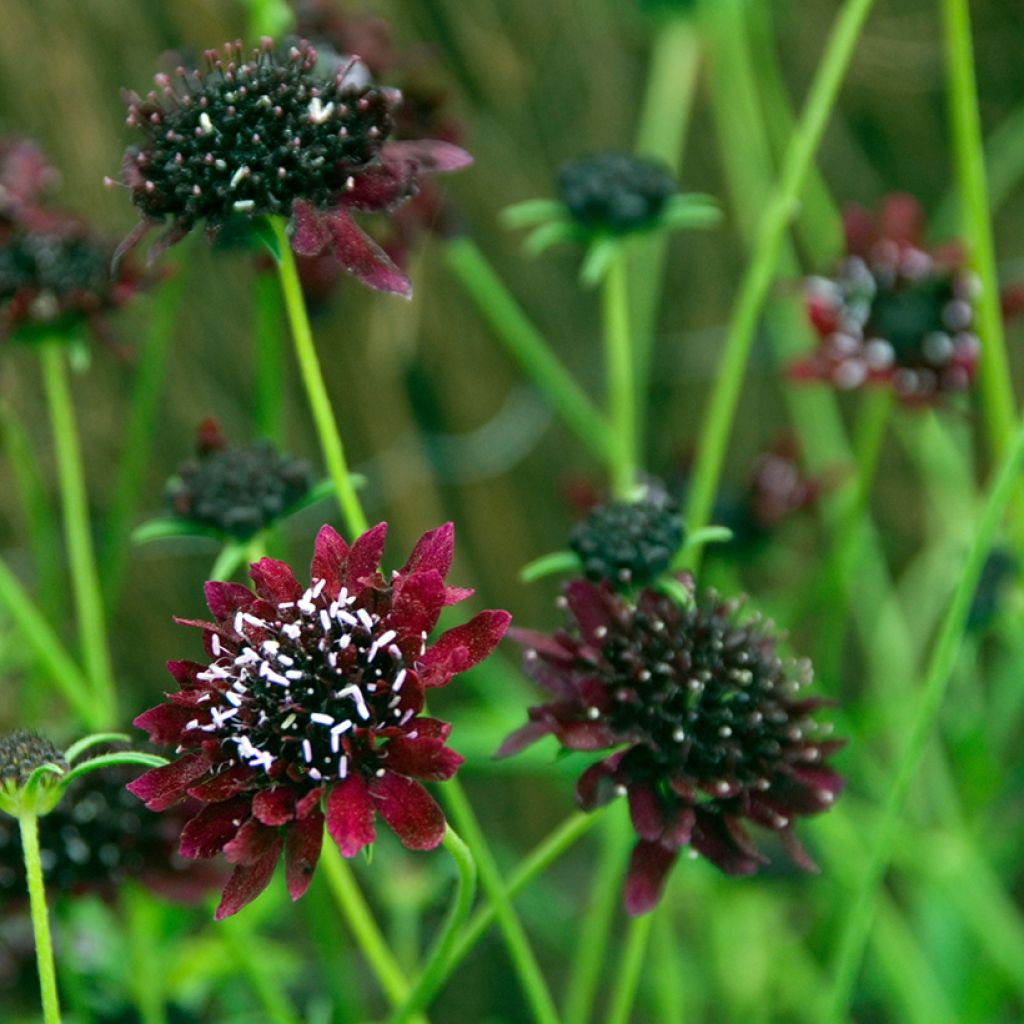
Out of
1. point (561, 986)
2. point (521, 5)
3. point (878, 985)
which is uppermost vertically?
point (521, 5)

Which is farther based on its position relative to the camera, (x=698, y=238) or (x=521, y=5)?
(x=698, y=238)

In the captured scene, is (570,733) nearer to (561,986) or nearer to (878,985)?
(878,985)

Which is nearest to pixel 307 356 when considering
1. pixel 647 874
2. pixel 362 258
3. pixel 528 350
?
pixel 362 258

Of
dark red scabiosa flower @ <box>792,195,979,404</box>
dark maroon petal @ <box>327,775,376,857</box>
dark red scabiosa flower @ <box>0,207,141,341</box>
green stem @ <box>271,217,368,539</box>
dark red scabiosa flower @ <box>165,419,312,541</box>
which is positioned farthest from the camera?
dark red scabiosa flower @ <box>792,195,979,404</box>

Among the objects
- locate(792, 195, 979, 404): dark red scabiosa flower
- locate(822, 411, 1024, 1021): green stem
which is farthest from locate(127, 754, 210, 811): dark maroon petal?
locate(792, 195, 979, 404): dark red scabiosa flower

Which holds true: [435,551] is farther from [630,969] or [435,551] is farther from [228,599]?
[630,969]

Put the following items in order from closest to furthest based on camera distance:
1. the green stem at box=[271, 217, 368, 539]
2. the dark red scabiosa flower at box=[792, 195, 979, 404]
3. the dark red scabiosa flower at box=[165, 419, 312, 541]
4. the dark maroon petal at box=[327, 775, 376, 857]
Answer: the dark maroon petal at box=[327, 775, 376, 857], the green stem at box=[271, 217, 368, 539], the dark red scabiosa flower at box=[165, 419, 312, 541], the dark red scabiosa flower at box=[792, 195, 979, 404]

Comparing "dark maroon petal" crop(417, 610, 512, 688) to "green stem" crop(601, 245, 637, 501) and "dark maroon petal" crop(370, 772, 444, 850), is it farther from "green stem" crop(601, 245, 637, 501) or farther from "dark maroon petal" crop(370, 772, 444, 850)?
"green stem" crop(601, 245, 637, 501)

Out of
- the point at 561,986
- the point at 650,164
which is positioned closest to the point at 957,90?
the point at 650,164
